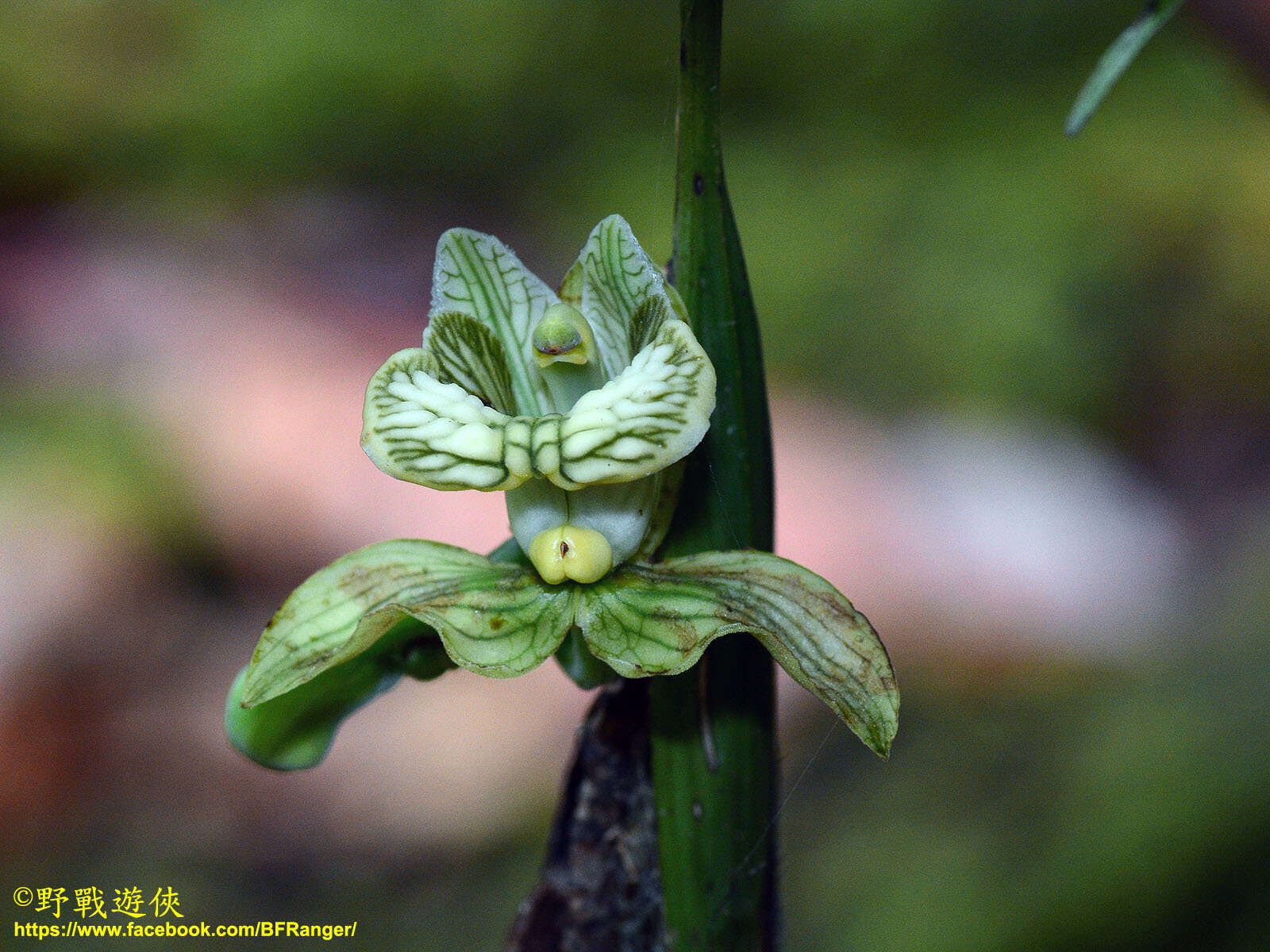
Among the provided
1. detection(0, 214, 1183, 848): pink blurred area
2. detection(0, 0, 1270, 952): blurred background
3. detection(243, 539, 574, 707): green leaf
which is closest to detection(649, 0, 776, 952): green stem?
detection(243, 539, 574, 707): green leaf

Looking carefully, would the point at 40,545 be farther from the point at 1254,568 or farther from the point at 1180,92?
the point at 1180,92

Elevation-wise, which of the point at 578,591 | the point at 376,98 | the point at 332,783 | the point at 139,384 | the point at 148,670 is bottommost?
the point at 578,591

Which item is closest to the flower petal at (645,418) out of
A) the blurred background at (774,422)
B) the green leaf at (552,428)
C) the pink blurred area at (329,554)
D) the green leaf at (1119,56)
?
the green leaf at (552,428)

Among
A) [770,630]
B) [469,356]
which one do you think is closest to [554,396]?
[469,356]

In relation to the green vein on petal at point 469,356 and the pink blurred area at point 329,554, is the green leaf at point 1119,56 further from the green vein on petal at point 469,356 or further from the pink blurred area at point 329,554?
the pink blurred area at point 329,554

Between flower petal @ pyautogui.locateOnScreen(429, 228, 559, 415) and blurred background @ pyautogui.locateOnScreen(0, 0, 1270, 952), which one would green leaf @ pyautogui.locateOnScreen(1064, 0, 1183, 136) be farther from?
blurred background @ pyautogui.locateOnScreen(0, 0, 1270, 952)

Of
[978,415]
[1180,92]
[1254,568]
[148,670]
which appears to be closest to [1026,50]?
[1180,92]

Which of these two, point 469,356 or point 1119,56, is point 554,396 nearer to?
point 469,356
